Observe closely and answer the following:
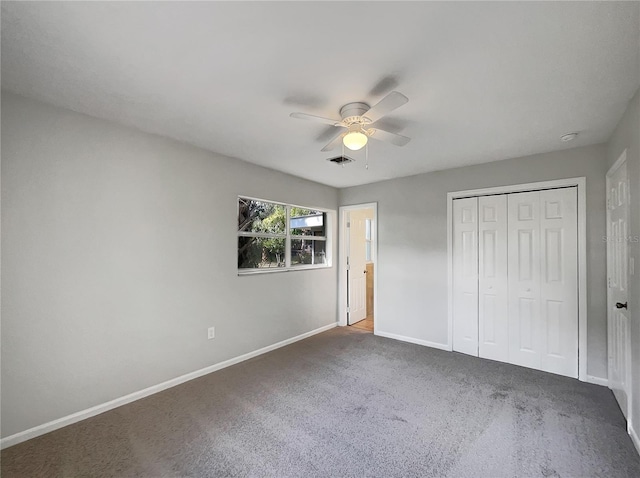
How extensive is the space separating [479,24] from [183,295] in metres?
3.09

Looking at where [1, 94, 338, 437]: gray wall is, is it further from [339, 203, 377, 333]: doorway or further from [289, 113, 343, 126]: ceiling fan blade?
[339, 203, 377, 333]: doorway

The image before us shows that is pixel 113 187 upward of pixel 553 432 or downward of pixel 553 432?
upward

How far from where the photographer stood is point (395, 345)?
4066mm

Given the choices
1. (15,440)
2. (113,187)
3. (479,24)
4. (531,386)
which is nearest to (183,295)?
(113,187)

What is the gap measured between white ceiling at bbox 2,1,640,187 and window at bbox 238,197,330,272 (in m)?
1.30

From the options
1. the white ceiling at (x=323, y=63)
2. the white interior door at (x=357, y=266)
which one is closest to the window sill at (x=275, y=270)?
the white interior door at (x=357, y=266)

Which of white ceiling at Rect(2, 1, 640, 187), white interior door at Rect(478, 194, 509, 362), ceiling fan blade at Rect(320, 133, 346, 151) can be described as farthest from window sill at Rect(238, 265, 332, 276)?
white interior door at Rect(478, 194, 509, 362)

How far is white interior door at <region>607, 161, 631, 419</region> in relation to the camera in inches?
90.5

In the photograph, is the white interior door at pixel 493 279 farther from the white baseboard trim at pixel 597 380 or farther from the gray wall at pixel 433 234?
the white baseboard trim at pixel 597 380

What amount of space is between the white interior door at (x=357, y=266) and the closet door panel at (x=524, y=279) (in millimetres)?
2393

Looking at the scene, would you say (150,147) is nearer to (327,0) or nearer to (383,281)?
(327,0)

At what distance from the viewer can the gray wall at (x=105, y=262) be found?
2.04 m

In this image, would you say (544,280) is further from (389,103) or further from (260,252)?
(260,252)

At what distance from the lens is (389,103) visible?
5.80 ft
